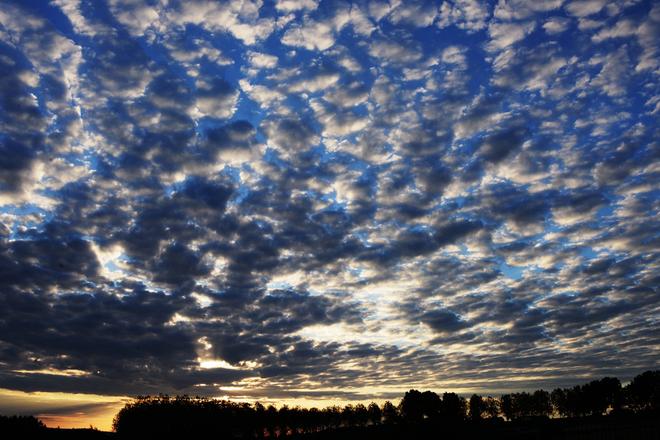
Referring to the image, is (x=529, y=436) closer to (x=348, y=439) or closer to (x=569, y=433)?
→ (x=569, y=433)

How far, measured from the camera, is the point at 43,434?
10675 centimetres

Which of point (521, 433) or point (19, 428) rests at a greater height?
point (19, 428)

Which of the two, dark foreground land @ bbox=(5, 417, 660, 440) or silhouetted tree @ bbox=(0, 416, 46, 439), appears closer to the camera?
dark foreground land @ bbox=(5, 417, 660, 440)

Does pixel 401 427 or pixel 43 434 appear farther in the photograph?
pixel 401 427

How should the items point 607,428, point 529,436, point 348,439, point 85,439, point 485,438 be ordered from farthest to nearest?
point 348,439 < point 85,439 < point 485,438 < point 529,436 < point 607,428

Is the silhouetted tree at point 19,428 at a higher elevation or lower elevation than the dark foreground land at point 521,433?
higher

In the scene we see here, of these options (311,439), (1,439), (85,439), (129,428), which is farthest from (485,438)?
(129,428)

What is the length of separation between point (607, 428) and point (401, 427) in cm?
6139

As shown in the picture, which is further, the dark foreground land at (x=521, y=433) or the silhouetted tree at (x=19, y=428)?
the silhouetted tree at (x=19, y=428)

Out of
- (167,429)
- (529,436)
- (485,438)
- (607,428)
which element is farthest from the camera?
(167,429)

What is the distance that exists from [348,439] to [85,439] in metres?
59.1

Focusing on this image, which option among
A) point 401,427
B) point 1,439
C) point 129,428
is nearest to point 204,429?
point 129,428

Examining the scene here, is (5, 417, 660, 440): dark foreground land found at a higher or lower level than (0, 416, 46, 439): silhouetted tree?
lower

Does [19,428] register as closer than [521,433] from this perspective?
No
